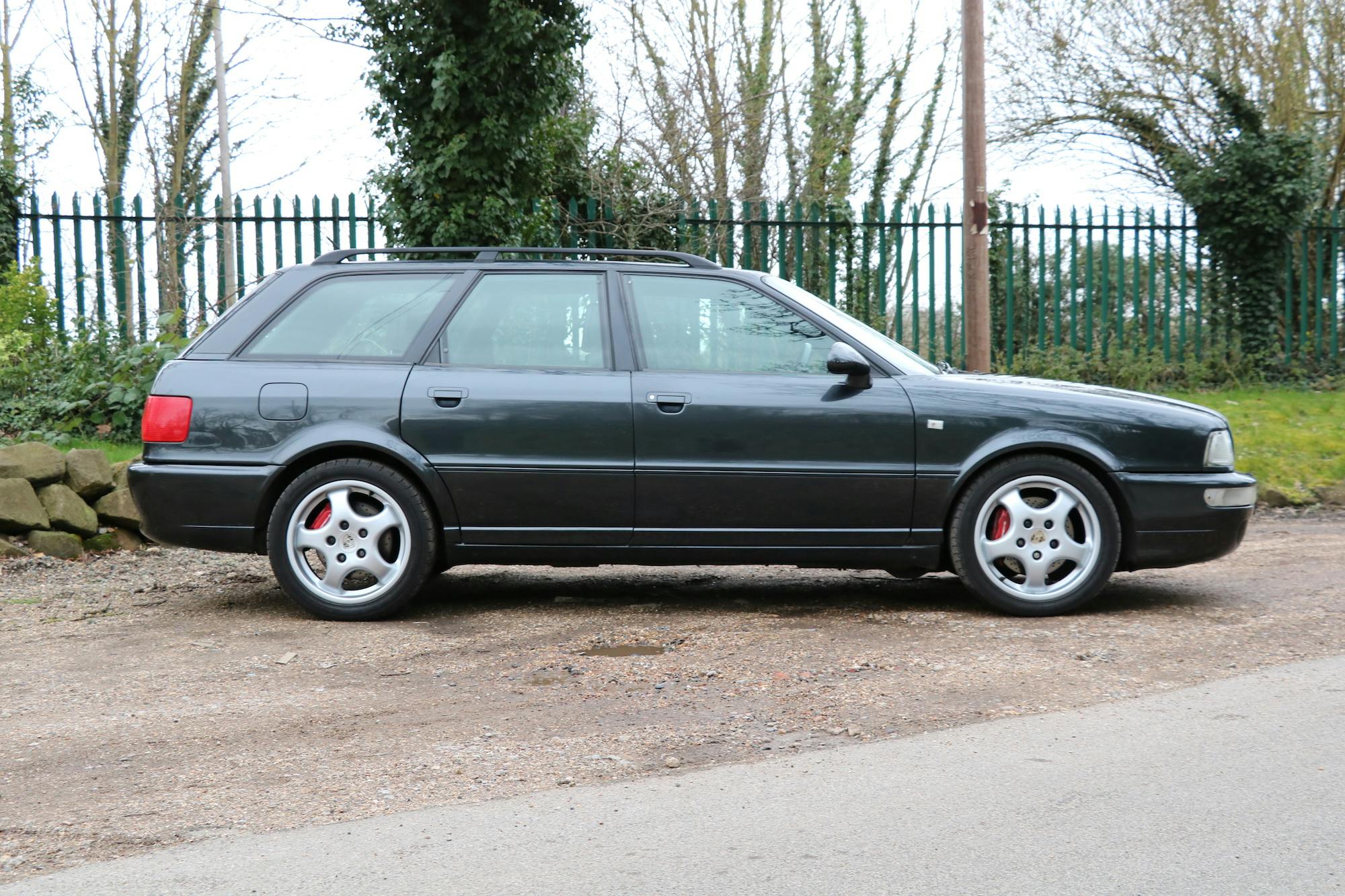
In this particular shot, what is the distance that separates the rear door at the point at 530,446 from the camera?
5.87 m

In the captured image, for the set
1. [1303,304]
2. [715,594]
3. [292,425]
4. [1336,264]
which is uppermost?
[1336,264]

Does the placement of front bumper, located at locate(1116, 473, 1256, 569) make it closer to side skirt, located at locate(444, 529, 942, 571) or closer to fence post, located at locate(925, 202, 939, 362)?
side skirt, located at locate(444, 529, 942, 571)

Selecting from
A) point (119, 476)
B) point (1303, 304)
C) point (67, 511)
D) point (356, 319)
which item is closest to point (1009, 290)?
point (1303, 304)

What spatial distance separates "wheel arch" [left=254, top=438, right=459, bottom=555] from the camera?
19.2ft

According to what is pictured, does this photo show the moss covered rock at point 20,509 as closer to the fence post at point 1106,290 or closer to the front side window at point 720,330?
the front side window at point 720,330

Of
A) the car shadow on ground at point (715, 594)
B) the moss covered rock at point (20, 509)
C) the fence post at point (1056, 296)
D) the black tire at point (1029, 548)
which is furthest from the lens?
the fence post at point (1056, 296)

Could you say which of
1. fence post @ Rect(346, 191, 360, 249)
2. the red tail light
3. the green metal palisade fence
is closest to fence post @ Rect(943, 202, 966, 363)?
Answer: the green metal palisade fence

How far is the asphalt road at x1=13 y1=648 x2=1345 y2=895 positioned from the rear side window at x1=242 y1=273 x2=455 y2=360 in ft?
10.0

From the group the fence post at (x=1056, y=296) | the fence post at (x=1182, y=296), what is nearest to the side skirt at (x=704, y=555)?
the fence post at (x=1056, y=296)

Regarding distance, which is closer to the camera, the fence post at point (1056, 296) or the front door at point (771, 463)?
the front door at point (771, 463)

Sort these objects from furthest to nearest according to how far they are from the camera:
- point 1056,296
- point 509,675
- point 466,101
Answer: point 1056,296 → point 466,101 → point 509,675

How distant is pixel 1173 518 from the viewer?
5.86 m

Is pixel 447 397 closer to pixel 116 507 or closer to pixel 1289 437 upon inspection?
pixel 116 507

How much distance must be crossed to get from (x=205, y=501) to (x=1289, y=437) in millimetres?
8970
